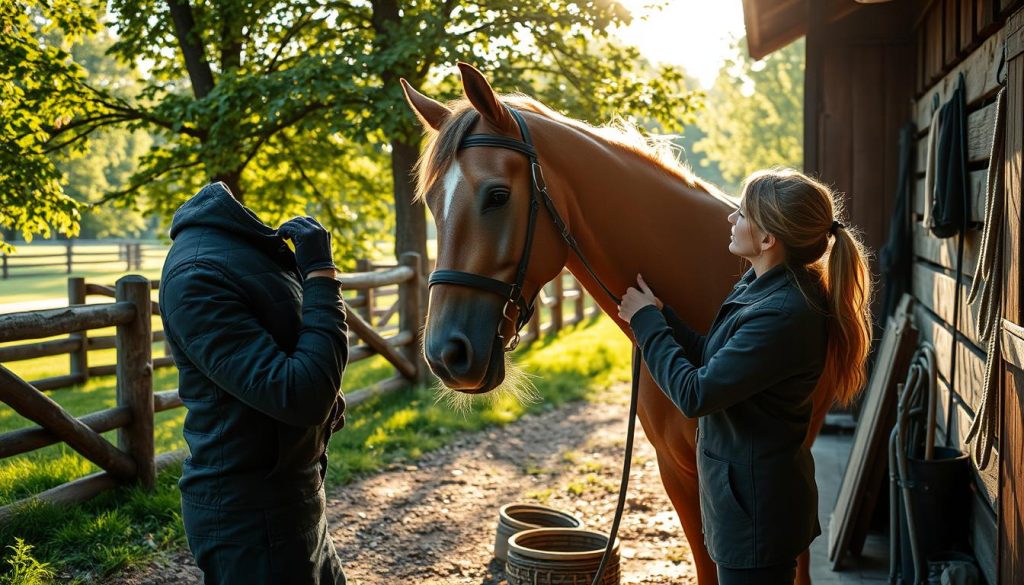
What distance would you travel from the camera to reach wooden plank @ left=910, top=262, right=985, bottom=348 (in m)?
3.46

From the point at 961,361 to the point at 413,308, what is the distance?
5.50 metres

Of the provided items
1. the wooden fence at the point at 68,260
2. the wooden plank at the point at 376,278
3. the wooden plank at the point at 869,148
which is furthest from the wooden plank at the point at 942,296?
the wooden fence at the point at 68,260

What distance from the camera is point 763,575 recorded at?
1966 millimetres

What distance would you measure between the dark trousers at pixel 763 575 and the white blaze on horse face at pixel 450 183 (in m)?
1.13

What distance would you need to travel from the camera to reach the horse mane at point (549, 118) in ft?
7.32

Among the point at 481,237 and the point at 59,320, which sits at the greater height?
the point at 481,237

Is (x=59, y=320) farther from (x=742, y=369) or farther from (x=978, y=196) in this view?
(x=978, y=196)

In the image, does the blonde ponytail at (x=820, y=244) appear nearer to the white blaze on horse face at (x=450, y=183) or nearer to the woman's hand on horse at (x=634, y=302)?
the woman's hand on horse at (x=634, y=302)

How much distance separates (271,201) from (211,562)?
32.0 feet

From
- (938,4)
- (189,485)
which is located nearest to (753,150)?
(938,4)

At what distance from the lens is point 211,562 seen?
1.86 meters

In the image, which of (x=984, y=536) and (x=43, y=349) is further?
(x=43, y=349)

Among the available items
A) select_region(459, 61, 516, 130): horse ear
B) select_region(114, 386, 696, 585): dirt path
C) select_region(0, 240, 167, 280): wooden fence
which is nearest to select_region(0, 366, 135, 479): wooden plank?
select_region(114, 386, 696, 585): dirt path

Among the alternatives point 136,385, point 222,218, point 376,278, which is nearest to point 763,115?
point 376,278
